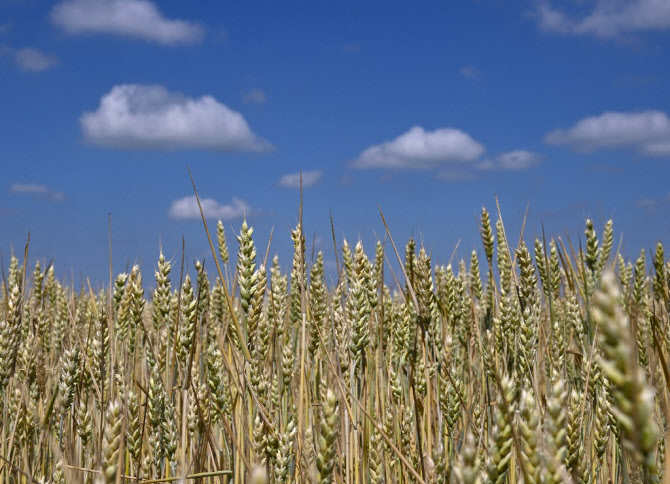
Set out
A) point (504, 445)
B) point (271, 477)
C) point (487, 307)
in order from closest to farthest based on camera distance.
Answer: point (504, 445), point (271, 477), point (487, 307)

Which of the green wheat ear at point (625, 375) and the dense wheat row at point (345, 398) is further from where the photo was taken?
the dense wheat row at point (345, 398)

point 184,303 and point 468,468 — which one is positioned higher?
point 184,303

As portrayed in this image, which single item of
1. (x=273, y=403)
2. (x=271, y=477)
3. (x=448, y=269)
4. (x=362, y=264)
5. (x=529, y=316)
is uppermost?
(x=448, y=269)

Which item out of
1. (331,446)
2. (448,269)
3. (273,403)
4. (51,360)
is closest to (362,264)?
(273,403)

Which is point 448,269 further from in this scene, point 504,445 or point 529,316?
point 504,445

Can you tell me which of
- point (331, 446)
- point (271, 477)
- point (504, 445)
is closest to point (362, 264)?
point (271, 477)

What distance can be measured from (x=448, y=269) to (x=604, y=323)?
2538 millimetres

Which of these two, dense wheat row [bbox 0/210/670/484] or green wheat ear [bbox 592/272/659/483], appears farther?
dense wheat row [bbox 0/210/670/484]

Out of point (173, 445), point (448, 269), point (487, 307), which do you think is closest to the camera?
point (173, 445)

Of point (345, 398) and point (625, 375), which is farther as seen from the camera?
point (345, 398)

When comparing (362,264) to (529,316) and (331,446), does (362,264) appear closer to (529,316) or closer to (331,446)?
(529,316)

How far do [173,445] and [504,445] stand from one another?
3.47 ft

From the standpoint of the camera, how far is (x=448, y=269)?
9.93ft

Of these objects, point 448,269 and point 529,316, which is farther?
point 448,269
